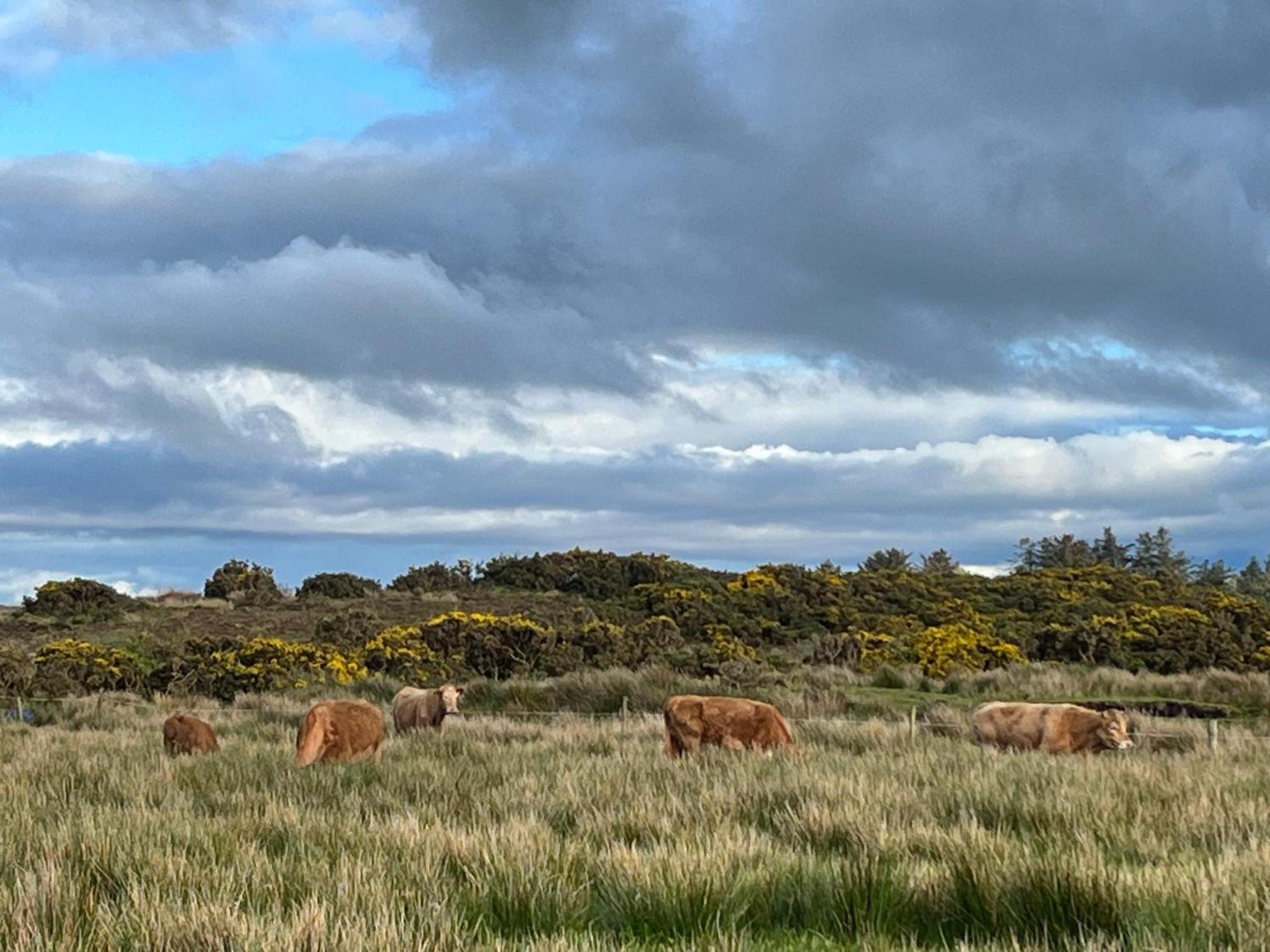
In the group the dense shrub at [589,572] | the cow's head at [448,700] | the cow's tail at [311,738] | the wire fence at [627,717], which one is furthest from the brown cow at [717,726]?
the dense shrub at [589,572]

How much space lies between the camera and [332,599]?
40781 mm

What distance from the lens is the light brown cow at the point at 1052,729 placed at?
43.9ft

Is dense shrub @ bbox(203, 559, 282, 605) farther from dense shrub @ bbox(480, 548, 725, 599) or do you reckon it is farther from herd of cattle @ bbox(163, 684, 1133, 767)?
herd of cattle @ bbox(163, 684, 1133, 767)

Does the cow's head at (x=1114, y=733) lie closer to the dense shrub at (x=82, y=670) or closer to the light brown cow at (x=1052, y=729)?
the light brown cow at (x=1052, y=729)

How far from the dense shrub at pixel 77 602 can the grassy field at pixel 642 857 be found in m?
28.9

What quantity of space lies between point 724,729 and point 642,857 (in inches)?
288

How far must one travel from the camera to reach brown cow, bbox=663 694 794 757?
12.7m

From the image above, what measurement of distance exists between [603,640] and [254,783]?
57.5 ft

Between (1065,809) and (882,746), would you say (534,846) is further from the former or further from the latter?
(882,746)

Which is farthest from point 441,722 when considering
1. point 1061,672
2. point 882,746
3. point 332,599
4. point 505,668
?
point 332,599

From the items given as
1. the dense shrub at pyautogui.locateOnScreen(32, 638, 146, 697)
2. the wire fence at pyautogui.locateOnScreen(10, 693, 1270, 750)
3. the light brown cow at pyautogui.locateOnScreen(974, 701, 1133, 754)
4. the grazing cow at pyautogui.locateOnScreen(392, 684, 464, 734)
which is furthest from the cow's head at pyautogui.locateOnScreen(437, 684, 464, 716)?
the dense shrub at pyautogui.locateOnScreen(32, 638, 146, 697)

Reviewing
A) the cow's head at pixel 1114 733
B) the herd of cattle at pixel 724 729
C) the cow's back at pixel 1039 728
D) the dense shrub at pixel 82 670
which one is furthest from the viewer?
the dense shrub at pixel 82 670

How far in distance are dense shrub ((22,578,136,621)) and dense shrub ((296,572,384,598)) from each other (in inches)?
246

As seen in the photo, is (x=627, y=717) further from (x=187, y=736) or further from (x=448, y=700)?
(x=187, y=736)
